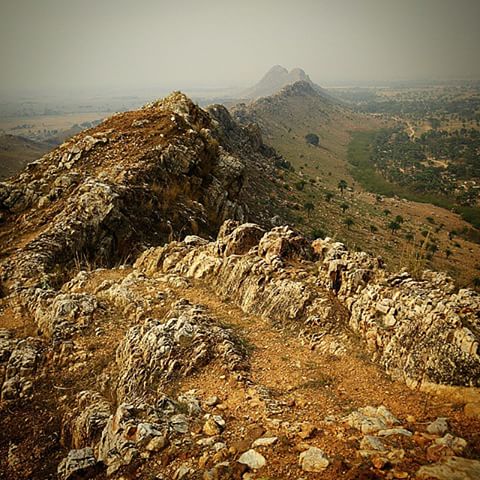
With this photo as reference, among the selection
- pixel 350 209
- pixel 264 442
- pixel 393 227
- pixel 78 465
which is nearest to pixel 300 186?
pixel 350 209

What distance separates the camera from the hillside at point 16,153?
115m

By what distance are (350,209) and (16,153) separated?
475ft

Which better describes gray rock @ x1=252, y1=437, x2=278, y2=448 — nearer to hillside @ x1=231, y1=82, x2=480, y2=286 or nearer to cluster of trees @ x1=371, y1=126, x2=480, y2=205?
hillside @ x1=231, y1=82, x2=480, y2=286

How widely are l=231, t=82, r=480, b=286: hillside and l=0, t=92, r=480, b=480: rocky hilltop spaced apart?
4.66 metres

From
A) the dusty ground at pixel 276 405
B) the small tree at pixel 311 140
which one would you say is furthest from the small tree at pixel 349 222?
the small tree at pixel 311 140

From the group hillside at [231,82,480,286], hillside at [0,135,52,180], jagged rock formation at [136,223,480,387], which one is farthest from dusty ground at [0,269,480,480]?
hillside at [0,135,52,180]

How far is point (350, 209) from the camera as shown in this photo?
52219 mm

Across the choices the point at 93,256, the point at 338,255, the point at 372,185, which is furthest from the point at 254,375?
the point at 372,185

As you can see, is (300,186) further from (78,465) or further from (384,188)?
(384,188)

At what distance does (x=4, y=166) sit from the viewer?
11594 cm

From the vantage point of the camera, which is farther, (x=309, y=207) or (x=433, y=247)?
(x=433, y=247)

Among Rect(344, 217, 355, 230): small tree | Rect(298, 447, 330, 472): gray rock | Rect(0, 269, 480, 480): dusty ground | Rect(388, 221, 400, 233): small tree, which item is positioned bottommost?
Rect(388, 221, 400, 233): small tree

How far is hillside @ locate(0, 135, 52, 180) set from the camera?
115m

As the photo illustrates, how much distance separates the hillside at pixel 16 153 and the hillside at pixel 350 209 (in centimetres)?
8014
